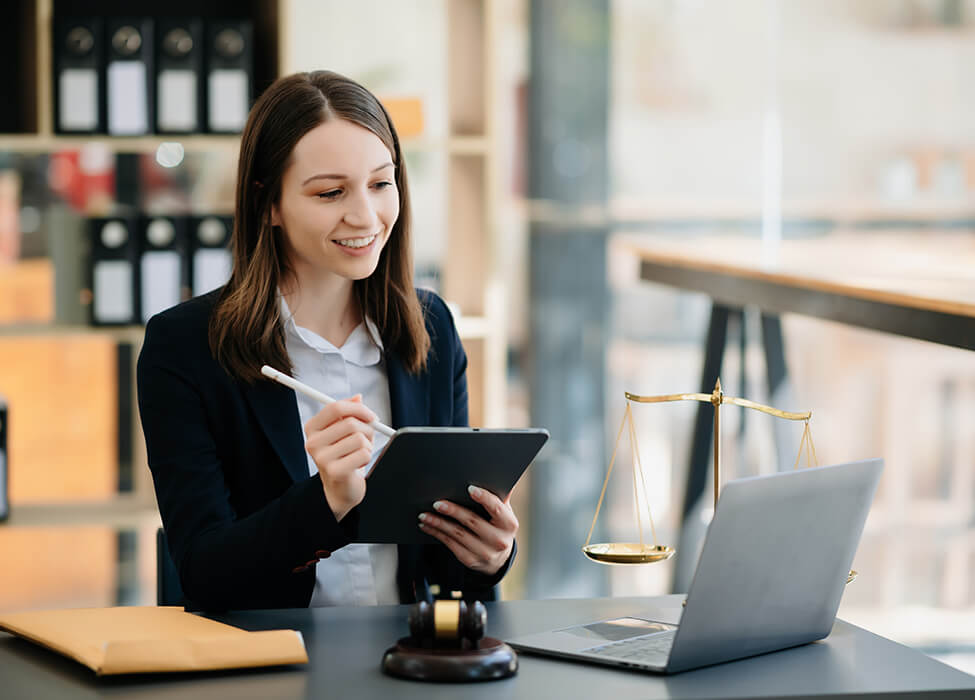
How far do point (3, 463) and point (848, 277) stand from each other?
197 cm

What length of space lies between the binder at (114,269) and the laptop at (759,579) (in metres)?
2.04

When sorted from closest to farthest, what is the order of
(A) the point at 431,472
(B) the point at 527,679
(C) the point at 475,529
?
(B) the point at 527,679 → (A) the point at 431,472 → (C) the point at 475,529

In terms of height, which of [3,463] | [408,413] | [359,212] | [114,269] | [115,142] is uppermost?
[115,142]

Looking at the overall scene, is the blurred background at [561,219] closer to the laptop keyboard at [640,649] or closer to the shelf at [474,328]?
the shelf at [474,328]

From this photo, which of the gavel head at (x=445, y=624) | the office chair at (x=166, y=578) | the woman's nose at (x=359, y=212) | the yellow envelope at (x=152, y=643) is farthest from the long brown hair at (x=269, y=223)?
the gavel head at (x=445, y=624)

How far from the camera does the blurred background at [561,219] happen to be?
3070mm

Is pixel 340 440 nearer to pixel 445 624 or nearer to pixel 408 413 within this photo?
pixel 445 624

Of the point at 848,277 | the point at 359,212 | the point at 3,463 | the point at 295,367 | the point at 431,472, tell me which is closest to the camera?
the point at 431,472

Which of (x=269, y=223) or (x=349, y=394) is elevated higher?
(x=269, y=223)

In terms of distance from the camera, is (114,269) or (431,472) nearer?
(431,472)

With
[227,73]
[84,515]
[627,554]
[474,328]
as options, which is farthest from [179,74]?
[627,554]

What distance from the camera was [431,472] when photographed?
4.24 feet

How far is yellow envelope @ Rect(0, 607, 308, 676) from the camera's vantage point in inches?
44.2

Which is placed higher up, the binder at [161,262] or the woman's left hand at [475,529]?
the binder at [161,262]
